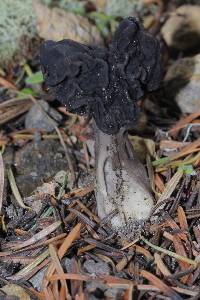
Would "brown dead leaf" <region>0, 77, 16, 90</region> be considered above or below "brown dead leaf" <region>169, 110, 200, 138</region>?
above

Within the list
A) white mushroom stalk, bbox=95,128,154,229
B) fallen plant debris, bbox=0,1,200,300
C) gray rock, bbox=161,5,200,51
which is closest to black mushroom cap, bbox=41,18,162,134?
white mushroom stalk, bbox=95,128,154,229

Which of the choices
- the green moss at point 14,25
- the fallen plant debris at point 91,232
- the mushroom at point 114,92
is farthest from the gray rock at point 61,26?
the mushroom at point 114,92

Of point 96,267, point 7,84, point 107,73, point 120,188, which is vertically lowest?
point 96,267

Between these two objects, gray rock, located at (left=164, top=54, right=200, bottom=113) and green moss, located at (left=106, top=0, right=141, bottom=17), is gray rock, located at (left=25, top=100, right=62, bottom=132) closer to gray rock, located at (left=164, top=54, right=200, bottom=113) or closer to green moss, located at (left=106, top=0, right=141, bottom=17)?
gray rock, located at (left=164, top=54, right=200, bottom=113)

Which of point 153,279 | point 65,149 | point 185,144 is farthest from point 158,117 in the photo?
point 153,279

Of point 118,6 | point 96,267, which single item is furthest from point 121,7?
point 96,267

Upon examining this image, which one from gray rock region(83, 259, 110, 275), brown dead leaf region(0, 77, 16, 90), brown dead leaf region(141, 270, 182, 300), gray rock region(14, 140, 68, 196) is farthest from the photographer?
brown dead leaf region(0, 77, 16, 90)

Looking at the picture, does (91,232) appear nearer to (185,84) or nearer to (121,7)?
(185,84)
